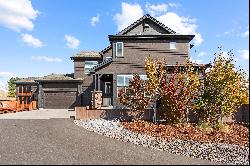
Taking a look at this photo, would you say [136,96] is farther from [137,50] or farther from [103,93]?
[103,93]

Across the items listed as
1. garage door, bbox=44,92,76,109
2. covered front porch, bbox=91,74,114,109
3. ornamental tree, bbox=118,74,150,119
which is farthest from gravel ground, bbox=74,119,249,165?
garage door, bbox=44,92,76,109

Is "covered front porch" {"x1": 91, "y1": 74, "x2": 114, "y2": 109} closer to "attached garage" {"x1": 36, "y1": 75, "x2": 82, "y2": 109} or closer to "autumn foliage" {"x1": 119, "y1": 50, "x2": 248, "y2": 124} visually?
"attached garage" {"x1": 36, "y1": 75, "x2": 82, "y2": 109}

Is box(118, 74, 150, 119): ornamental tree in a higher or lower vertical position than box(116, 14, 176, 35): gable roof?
lower

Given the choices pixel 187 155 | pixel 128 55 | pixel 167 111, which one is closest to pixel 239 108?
pixel 167 111

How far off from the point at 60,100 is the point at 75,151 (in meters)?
27.3

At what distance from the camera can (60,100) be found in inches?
1463

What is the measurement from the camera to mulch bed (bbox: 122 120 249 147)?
43.3 ft

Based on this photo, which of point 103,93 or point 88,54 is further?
point 88,54

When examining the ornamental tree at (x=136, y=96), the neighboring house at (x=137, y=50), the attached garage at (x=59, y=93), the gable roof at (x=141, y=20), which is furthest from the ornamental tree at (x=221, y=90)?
the attached garage at (x=59, y=93)

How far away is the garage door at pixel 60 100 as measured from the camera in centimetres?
3709

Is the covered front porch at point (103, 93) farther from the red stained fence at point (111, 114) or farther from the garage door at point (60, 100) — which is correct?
the garage door at point (60, 100)

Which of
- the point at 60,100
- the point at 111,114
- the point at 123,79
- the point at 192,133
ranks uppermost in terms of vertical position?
the point at 123,79

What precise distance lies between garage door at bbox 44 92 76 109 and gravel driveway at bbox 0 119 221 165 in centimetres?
2254

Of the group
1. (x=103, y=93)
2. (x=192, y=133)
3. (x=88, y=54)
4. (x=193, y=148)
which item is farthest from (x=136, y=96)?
(x=88, y=54)
